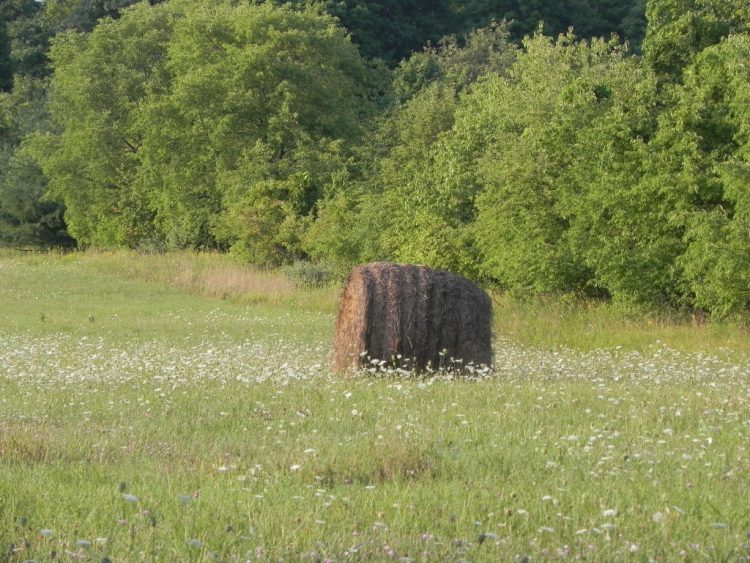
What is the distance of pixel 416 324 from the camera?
1559 cm

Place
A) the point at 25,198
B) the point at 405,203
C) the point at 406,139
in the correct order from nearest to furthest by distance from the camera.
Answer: the point at 405,203 < the point at 406,139 < the point at 25,198

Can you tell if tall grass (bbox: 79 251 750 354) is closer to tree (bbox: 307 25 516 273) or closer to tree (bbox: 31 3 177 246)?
tree (bbox: 307 25 516 273)

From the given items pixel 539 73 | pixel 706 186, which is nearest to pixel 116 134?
pixel 539 73

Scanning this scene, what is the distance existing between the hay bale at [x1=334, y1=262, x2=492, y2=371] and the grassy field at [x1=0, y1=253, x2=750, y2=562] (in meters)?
0.67

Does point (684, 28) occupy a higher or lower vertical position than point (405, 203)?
higher

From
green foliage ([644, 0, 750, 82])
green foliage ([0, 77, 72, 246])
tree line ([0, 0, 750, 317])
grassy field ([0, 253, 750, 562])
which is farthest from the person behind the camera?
green foliage ([0, 77, 72, 246])

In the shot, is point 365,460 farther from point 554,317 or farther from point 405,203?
point 405,203

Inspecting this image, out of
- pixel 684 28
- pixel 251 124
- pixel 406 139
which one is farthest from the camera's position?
pixel 251 124

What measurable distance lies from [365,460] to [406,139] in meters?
39.8

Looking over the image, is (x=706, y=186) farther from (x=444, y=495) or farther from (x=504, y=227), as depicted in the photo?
(x=444, y=495)

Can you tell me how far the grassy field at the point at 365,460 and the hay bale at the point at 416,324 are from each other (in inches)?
26.6

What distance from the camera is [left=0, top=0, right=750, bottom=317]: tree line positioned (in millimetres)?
26734

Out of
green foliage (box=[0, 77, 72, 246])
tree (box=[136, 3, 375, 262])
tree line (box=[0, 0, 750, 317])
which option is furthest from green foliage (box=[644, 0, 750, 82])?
green foliage (box=[0, 77, 72, 246])

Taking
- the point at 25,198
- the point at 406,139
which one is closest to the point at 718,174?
the point at 406,139
